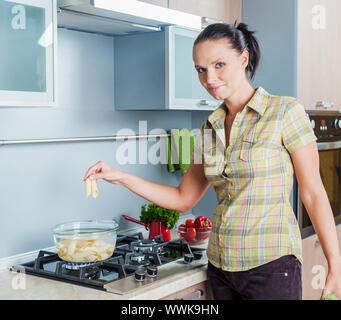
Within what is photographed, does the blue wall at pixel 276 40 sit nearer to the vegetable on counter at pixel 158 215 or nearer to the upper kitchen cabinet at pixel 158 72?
the upper kitchen cabinet at pixel 158 72

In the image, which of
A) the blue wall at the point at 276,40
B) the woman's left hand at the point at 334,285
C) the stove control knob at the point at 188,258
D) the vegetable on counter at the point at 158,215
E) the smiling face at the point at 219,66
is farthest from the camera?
the blue wall at the point at 276,40

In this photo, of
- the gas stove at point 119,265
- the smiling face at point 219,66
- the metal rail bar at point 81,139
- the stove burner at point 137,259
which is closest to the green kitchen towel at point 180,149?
the metal rail bar at point 81,139

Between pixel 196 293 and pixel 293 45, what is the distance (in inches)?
56.3

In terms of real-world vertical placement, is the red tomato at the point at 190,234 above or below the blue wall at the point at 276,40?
below

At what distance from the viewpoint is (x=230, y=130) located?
6.11 ft

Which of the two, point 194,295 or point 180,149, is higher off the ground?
point 180,149

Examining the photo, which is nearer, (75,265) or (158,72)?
(75,265)

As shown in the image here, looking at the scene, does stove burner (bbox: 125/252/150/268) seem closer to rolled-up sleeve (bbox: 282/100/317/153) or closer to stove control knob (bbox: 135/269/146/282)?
stove control knob (bbox: 135/269/146/282)

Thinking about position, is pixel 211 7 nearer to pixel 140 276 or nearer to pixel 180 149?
pixel 180 149

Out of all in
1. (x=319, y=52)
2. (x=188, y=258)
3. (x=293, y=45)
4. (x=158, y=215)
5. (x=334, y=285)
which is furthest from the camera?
(x=319, y=52)

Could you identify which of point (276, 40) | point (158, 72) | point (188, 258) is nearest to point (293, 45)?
point (276, 40)

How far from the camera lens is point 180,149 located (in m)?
2.78

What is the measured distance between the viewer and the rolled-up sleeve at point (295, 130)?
1.71 m

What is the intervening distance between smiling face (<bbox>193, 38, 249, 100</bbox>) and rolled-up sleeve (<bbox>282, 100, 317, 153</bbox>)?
207 mm
